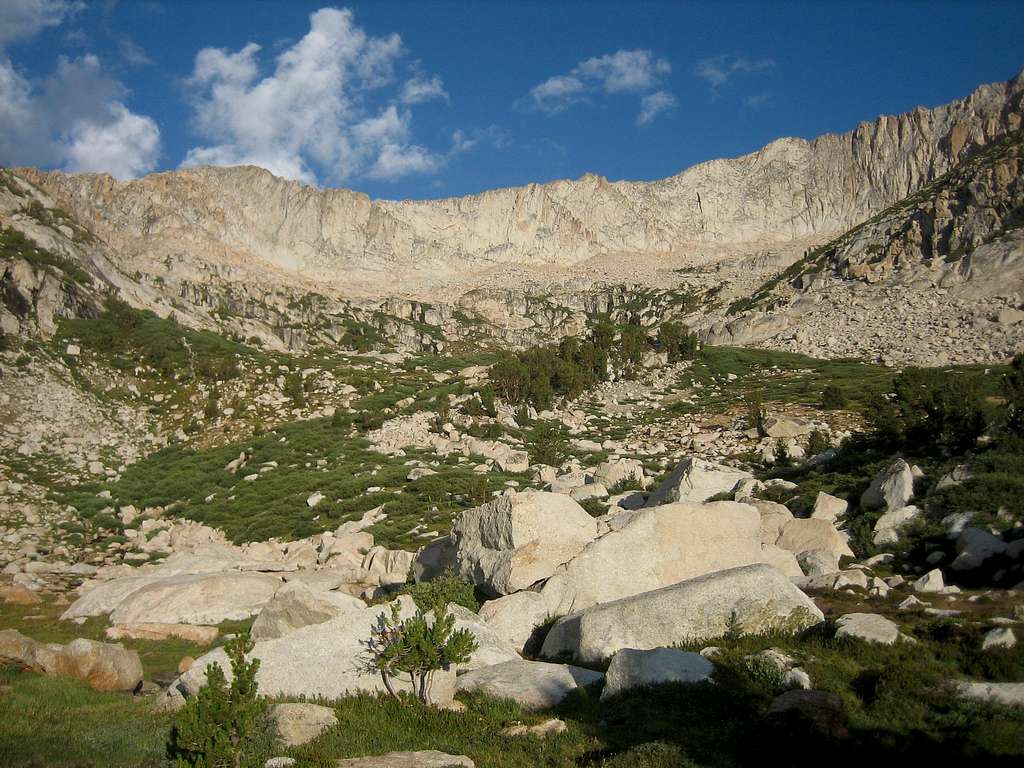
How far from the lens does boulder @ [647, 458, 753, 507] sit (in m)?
20.4

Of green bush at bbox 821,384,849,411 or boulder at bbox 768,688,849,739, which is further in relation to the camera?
green bush at bbox 821,384,849,411

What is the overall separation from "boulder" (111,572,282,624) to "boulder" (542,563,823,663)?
1040cm

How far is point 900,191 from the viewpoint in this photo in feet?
488

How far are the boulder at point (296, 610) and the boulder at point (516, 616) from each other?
271cm

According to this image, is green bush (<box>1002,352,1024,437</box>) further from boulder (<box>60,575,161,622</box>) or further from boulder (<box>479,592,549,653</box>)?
boulder (<box>60,575,161,622</box>)

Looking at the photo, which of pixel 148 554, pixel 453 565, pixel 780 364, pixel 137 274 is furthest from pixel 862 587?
pixel 137 274

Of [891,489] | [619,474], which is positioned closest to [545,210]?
[619,474]

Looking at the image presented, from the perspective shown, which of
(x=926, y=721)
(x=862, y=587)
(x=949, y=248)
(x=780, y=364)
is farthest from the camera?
(x=949, y=248)

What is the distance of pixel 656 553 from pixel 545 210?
6642 inches

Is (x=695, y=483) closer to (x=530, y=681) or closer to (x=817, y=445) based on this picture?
(x=817, y=445)

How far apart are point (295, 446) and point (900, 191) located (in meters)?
163

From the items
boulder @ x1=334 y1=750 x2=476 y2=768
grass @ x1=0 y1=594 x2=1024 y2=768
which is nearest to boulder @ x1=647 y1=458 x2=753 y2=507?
grass @ x1=0 y1=594 x2=1024 y2=768

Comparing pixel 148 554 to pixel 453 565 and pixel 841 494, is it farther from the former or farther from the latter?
pixel 841 494

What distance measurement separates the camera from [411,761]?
22.4 ft
